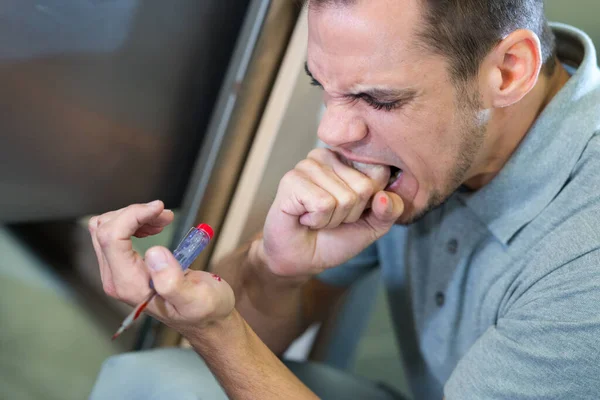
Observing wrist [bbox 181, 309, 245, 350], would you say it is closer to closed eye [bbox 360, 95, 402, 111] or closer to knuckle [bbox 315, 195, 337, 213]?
knuckle [bbox 315, 195, 337, 213]

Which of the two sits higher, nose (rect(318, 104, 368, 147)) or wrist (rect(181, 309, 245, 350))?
nose (rect(318, 104, 368, 147))

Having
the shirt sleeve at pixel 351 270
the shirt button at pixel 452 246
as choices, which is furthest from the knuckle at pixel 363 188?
the shirt sleeve at pixel 351 270

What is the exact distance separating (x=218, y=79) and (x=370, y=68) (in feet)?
1.54

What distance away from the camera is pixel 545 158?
102cm

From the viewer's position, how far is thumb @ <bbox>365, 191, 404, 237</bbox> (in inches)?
39.5

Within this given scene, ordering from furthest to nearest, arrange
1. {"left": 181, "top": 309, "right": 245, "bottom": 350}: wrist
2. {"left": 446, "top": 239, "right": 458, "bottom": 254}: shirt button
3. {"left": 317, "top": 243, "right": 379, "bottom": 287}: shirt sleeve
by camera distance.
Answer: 1. {"left": 317, "top": 243, "right": 379, "bottom": 287}: shirt sleeve
2. {"left": 446, "top": 239, "right": 458, "bottom": 254}: shirt button
3. {"left": 181, "top": 309, "right": 245, "bottom": 350}: wrist

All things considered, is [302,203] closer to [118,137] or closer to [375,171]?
[375,171]

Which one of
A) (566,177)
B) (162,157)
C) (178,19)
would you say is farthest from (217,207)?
(566,177)

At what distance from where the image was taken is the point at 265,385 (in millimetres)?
890

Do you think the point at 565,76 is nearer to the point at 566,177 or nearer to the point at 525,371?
the point at 566,177

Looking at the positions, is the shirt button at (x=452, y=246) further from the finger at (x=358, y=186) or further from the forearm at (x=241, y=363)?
the forearm at (x=241, y=363)

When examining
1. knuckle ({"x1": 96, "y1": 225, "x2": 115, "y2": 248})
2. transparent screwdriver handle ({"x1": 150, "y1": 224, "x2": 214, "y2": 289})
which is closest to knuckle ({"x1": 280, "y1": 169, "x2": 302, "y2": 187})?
transparent screwdriver handle ({"x1": 150, "y1": 224, "x2": 214, "y2": 289})

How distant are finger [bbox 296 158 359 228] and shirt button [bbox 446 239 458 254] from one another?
232 mm

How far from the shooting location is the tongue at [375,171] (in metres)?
1.03
